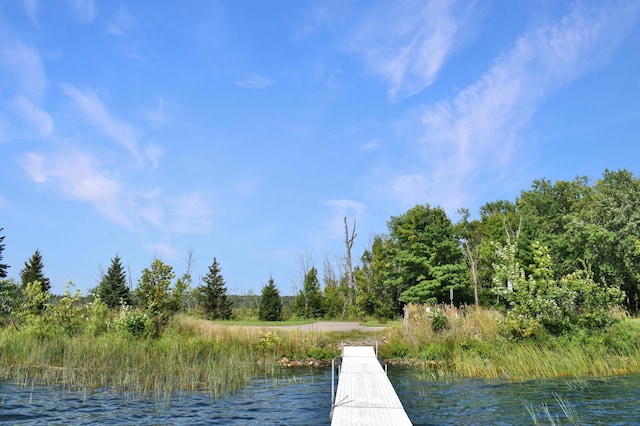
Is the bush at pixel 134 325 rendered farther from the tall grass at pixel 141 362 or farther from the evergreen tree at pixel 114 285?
the evergreen tree at pixel 114 285

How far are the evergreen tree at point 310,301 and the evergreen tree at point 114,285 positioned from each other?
1597cm

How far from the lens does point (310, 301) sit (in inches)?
1494

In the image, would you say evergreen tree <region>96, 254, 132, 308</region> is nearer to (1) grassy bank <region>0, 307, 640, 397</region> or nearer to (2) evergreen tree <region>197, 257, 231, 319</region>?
(2) evergreen tree <region>197, 257, 231, 319</region>

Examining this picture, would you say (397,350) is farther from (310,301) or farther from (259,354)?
(310,301)

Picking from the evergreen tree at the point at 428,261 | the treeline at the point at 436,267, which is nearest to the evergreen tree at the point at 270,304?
the treeline at the point at 436,267

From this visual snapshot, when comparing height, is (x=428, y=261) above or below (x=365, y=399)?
above

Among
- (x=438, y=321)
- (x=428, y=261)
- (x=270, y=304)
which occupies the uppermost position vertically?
(x=428, y=261)

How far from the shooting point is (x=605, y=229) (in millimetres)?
34469

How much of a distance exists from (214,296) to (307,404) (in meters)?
28.0

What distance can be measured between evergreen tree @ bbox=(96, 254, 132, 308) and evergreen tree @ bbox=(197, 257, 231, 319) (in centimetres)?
838

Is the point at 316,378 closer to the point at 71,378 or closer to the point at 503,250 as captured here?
the point at 71,378

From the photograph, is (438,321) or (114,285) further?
(114,285)

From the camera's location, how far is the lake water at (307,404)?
8984 mm

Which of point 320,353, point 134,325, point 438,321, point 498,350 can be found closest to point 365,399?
point 498,350
